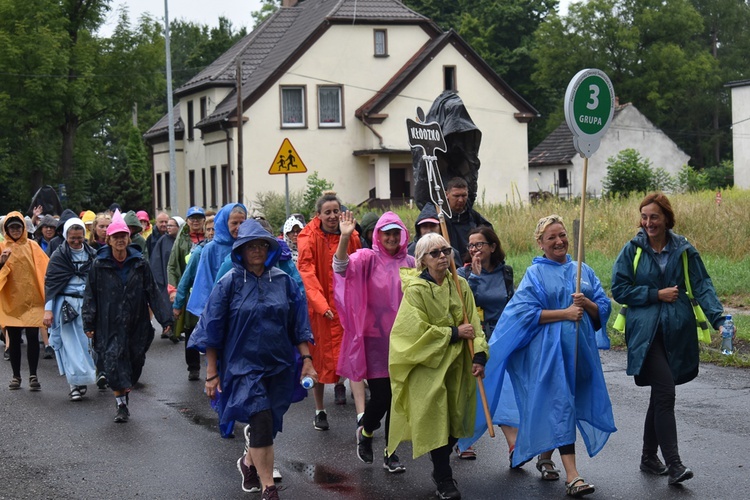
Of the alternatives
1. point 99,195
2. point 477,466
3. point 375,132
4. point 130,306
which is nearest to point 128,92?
point 375,132

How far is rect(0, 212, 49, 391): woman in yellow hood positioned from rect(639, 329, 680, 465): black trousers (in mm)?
7391

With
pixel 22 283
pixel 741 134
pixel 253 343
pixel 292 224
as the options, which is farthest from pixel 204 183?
pixel 253 343

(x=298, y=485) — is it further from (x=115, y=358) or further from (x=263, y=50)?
(x=263, y=50)

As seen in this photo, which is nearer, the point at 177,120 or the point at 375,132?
the point at 375,132

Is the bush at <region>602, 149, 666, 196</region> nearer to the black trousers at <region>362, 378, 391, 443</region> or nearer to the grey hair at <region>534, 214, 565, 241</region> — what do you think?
the black trousers at <region>362, 378, 391, 443</region>

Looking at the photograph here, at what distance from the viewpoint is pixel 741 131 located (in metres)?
59.1

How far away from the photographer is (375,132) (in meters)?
46.4

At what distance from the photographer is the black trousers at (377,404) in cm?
829

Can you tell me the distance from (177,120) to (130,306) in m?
46.6

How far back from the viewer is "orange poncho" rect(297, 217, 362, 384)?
974cm

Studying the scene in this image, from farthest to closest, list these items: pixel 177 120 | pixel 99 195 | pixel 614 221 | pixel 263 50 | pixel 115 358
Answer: pixel 99 195 → pixel 177 120 → pixel 263 50 → pixel 614 221 → pixel 115 358

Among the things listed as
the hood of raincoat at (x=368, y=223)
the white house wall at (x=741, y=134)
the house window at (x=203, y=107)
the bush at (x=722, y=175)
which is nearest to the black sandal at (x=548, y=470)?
the hood of raincoat at (x=368, y=223)

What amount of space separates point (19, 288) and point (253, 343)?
653cm

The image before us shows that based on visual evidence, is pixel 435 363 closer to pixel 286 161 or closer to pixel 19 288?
pixel 19 288
